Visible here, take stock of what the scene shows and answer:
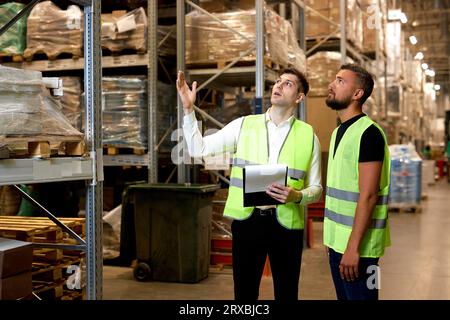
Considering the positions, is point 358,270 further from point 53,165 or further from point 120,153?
point 120,153

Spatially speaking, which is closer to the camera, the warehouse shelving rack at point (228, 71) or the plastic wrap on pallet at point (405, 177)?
the warehouse shelving rack at point (228, 71)

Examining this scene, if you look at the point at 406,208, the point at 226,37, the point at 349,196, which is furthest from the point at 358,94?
the point at 406,208

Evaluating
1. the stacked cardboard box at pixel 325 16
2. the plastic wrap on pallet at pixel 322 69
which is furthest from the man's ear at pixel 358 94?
the plastic wrap on pallet at pixel 322 69

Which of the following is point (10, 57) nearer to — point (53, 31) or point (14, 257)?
point (53, 31)

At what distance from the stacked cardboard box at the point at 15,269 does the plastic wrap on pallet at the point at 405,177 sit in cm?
1109

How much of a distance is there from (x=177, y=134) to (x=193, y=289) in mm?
2309

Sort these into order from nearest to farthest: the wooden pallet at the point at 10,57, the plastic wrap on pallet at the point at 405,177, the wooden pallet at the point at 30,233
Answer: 1. the wooden pallet at the point at 30,233
2. the wooden pallet at the point at 10,57
3. the plastic wrap on pallet at the point at 405,177

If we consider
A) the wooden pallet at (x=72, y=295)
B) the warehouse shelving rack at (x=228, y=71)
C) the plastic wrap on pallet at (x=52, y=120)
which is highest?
the warehouse shelving rack at (x=228, y=71)

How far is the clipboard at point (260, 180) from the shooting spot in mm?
3369

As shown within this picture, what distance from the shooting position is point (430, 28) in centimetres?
2886

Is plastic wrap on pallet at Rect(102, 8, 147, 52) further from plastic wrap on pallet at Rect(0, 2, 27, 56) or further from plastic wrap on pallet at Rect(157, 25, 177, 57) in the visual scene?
plastic wrap on pallet at Rect(0, 2, 27, 56)

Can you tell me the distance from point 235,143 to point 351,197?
0.95m

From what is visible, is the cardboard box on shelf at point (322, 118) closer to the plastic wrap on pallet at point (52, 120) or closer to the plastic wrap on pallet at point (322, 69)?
the plastic wrap on pallet at point (322, 69)

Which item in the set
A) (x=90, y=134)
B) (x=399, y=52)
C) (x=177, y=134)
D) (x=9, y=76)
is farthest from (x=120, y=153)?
(x=399, y=52)
